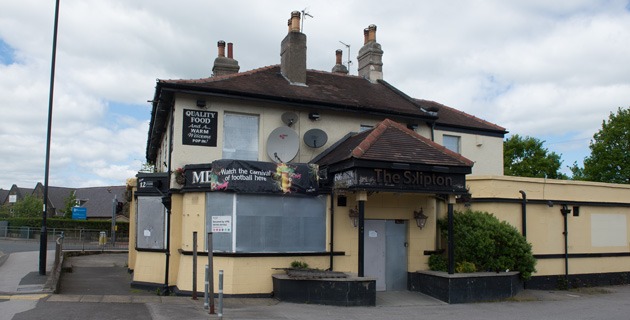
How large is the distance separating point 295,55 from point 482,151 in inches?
340

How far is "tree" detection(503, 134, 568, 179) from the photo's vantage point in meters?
53.1

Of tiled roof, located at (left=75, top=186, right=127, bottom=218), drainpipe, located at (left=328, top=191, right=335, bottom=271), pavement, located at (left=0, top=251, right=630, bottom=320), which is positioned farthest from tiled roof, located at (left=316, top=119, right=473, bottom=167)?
tiled roof, located at (left=75, top=186, right=127, bottom=218)

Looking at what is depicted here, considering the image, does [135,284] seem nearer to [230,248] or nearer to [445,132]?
[230,248]

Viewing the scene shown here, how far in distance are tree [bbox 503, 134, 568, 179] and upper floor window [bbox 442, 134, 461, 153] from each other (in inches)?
1378

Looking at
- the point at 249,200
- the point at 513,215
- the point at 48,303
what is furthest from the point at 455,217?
the point at 48,303

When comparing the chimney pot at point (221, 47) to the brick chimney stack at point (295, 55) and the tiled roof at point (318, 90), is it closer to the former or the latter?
the tiled roof at point (318, 90)

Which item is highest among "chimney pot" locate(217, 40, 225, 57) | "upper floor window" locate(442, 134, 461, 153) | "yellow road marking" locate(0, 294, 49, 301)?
"chimney pot" locate(217, 40, 225, 57)

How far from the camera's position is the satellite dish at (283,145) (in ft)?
51.8

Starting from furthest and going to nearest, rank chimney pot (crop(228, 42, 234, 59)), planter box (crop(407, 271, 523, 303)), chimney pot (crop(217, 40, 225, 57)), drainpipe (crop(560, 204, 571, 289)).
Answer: chimney pot (crop(217, 40, 225, 57))
chimney pot (crop(228, 42, 234, 59))
drainpipe (crop(560, 204, 571, 289))
planter box (crop(407, 271, 523, 303))

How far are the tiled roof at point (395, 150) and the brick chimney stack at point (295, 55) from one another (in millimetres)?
3884

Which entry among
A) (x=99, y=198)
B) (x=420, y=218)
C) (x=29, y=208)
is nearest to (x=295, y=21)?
(x=420, y=218)

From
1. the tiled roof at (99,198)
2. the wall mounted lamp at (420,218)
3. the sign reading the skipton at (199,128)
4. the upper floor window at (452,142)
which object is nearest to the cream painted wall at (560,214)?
the wall mounted lamp at (420,218)

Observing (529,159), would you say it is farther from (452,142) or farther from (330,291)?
(330,291)

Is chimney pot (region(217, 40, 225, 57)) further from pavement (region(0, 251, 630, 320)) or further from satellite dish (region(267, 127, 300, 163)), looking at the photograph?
pavement (region(0, 251, 630, 320))
